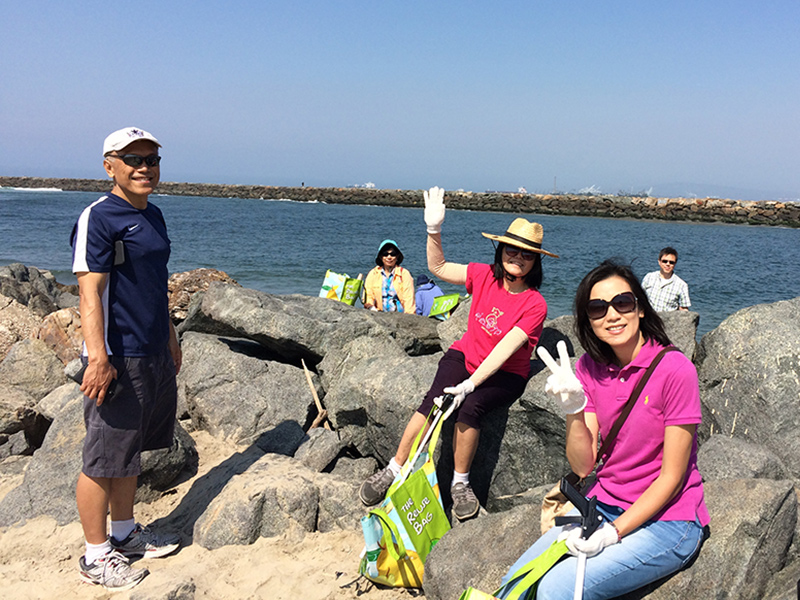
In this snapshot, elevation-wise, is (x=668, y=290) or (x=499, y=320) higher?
(x=499, y=320)

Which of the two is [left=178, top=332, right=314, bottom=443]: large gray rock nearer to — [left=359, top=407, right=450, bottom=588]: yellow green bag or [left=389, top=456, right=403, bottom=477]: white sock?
[left=389, top=456, right=403, bottom=477]: white sock

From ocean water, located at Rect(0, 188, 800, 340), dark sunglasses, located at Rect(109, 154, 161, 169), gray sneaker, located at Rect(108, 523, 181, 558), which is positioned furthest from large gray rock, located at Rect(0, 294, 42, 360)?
ocean water, located at Rect(0, 188, 800, 340)

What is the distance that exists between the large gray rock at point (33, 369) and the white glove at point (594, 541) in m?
5.75

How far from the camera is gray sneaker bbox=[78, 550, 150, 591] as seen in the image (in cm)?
349

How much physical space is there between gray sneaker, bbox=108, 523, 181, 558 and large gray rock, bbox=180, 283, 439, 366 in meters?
2.25

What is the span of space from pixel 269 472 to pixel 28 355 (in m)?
3.78

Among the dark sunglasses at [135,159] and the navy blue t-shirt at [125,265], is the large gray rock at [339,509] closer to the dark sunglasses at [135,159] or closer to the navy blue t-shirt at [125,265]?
the navy blue t-shirt at [125,265]

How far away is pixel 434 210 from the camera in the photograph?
432cm

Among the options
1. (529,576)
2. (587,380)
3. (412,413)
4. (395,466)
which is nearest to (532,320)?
(587,380)

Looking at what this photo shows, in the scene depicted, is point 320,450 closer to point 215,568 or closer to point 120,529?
point 215,568

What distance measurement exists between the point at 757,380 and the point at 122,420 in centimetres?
438

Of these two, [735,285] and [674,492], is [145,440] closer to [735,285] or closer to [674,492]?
[674,492]

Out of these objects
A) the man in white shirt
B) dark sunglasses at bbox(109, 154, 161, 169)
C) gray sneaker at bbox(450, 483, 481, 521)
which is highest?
dark sunglasses at bbox(109, 154, 161, 169)

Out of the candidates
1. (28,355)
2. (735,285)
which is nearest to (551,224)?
(735,285)
